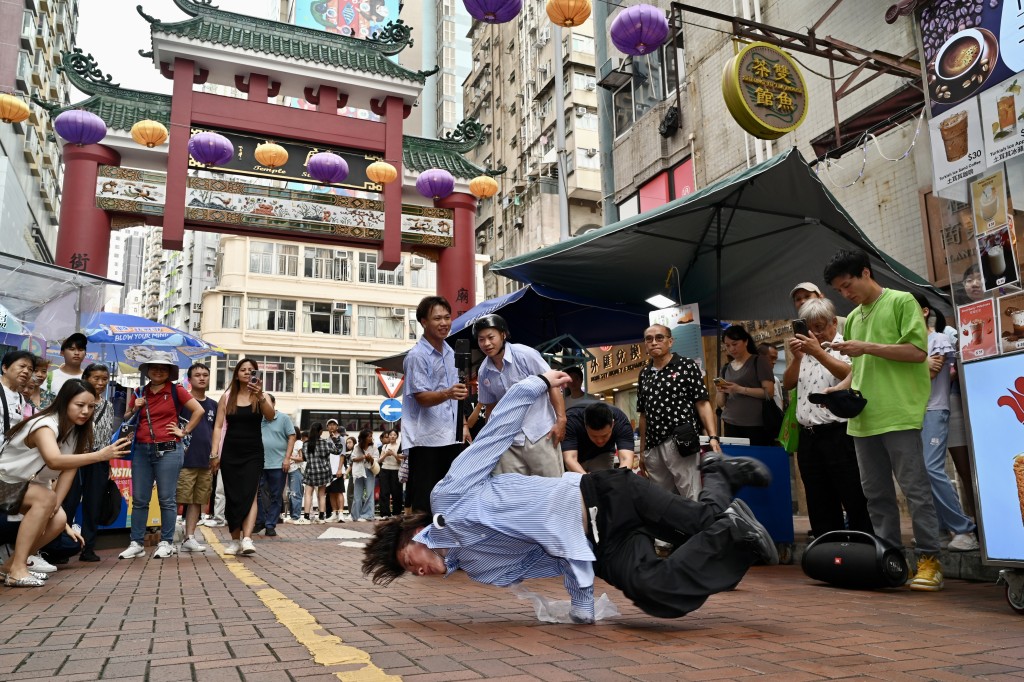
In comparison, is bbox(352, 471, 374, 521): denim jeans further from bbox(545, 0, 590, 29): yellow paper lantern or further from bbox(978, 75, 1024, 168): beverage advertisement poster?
bbox(978, 75, 1024, 168): beverage advertisement poster

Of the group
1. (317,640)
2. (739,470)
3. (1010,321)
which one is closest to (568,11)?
(1010,321)

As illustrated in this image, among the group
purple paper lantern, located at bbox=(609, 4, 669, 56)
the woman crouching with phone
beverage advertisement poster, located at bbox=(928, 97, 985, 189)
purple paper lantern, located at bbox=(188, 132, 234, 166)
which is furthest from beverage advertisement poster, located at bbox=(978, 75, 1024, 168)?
purple paper lantern, located at bbox=(188, 132, 234, 166)

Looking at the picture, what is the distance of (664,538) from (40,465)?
163 inches

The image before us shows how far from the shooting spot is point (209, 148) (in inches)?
648

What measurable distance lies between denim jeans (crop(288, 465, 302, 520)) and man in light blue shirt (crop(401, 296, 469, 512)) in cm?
989

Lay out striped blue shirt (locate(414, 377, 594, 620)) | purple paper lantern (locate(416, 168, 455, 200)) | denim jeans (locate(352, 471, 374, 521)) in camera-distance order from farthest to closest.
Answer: purple paper lantern (locate(416, 168, 455, 200)), denim jeans (locate(352, 471, 374, 521)), striped blue shirt (locate(414, 377, 594, 620))

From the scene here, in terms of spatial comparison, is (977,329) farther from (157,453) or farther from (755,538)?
(157,453)

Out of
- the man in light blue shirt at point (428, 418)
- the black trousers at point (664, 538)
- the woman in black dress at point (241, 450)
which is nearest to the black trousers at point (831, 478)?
the black trousers at point (664, 538)

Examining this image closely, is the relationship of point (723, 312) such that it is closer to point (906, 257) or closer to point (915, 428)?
point (906, 257)

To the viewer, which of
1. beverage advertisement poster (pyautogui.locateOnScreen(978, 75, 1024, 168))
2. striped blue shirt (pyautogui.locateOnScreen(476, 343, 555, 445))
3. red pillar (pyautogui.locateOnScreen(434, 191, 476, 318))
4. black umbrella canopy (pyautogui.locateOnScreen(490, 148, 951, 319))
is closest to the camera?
beverage advertisement poster (pyautogui.locateOnScreen(978, 75, 1024, 168))

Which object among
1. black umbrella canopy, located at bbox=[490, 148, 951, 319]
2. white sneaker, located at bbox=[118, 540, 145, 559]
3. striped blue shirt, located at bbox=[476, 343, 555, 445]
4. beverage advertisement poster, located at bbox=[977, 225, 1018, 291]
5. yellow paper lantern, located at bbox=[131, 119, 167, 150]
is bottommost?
white sneaker, located at bbox=[118, 540, 145, 559]

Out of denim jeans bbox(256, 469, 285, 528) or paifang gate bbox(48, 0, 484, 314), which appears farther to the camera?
paifang gate bbox(48, 0, 484, 314)

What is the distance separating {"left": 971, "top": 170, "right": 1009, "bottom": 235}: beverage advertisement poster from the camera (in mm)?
4590

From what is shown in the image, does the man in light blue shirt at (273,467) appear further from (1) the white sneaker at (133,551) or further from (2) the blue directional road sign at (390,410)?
(2) the blue directional road sign at (390,410)
